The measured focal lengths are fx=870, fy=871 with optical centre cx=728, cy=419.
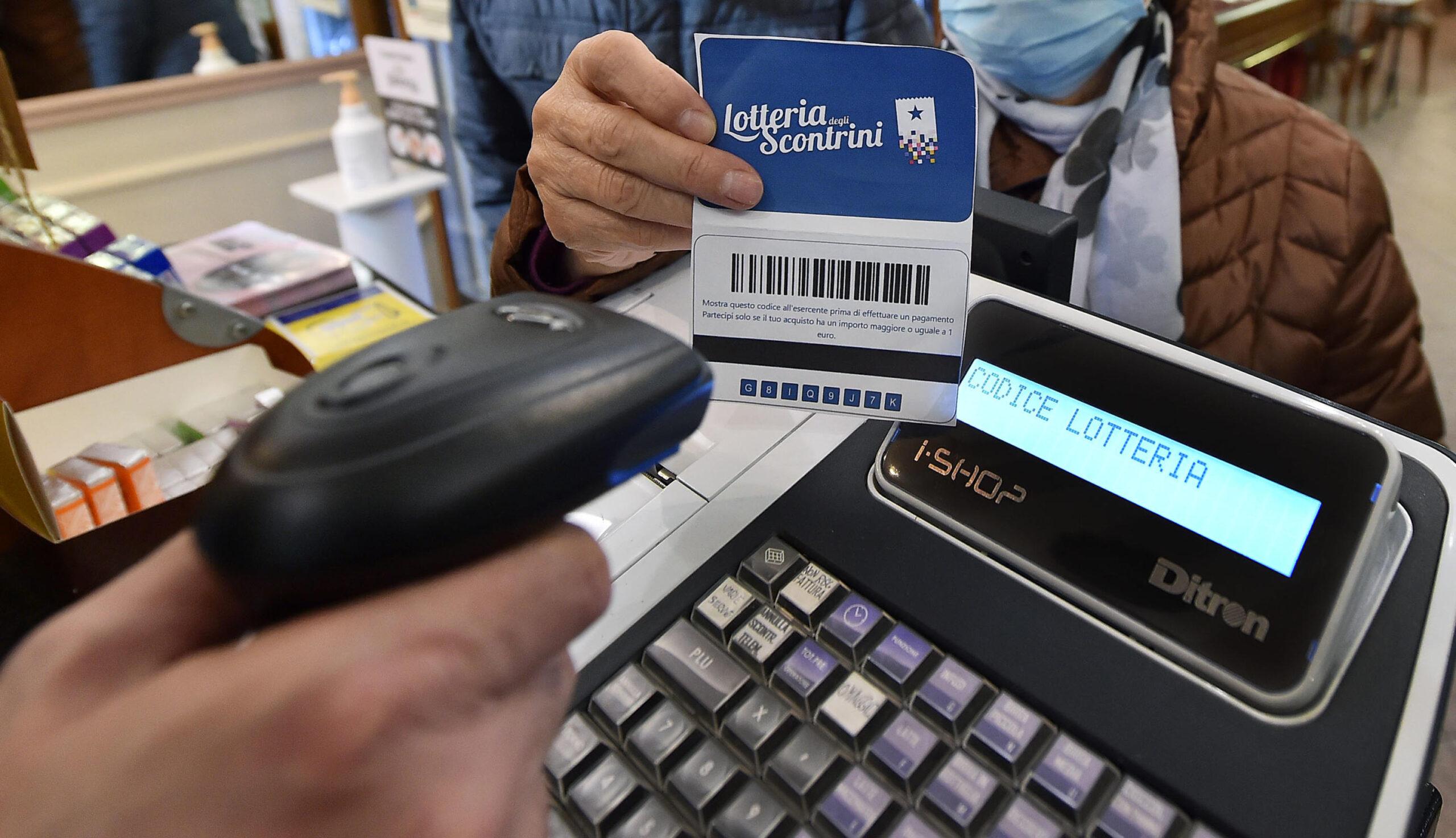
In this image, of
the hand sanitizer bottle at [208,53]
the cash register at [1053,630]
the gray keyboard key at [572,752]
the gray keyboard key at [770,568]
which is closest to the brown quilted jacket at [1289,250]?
the cash register at [1053,630]

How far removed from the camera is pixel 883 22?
3.12ft

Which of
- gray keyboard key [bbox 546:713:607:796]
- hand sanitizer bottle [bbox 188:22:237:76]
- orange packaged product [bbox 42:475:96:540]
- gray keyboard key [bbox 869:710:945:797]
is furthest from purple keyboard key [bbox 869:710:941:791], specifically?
hand sanitizer bottle [bbox 188:22:237:76]

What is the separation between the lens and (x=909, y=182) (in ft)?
1.20

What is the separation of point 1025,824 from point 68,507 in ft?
1.90

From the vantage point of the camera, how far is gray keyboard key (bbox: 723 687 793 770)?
0.33m

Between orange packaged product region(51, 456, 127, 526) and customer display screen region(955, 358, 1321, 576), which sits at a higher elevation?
customer display screen region(955, 358, 1321, 576)

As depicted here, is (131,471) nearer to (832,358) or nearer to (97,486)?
(97,486)

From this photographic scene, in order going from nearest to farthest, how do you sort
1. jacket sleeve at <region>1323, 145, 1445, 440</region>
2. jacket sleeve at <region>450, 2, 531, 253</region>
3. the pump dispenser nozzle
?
jacket sleeve at <region>1323, 145, 1445, 440</region> < jacket sleeve at <region>450, 2, 531, 253</region> < the pump dispenser nozzle

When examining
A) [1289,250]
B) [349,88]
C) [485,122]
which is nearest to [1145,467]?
[1289,250]

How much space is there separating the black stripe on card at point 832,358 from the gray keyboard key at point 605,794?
186mm

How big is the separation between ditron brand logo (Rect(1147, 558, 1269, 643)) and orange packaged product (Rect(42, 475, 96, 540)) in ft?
1.97

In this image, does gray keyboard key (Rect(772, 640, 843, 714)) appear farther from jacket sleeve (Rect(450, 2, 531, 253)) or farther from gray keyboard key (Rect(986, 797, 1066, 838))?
Answer: jacket sleeve (Rect(450, 2, 531, 253))

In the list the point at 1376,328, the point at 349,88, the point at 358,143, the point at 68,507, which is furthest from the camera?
the point at 358,143

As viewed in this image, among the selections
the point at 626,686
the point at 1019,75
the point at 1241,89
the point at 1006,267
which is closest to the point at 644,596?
the point at 626,686
